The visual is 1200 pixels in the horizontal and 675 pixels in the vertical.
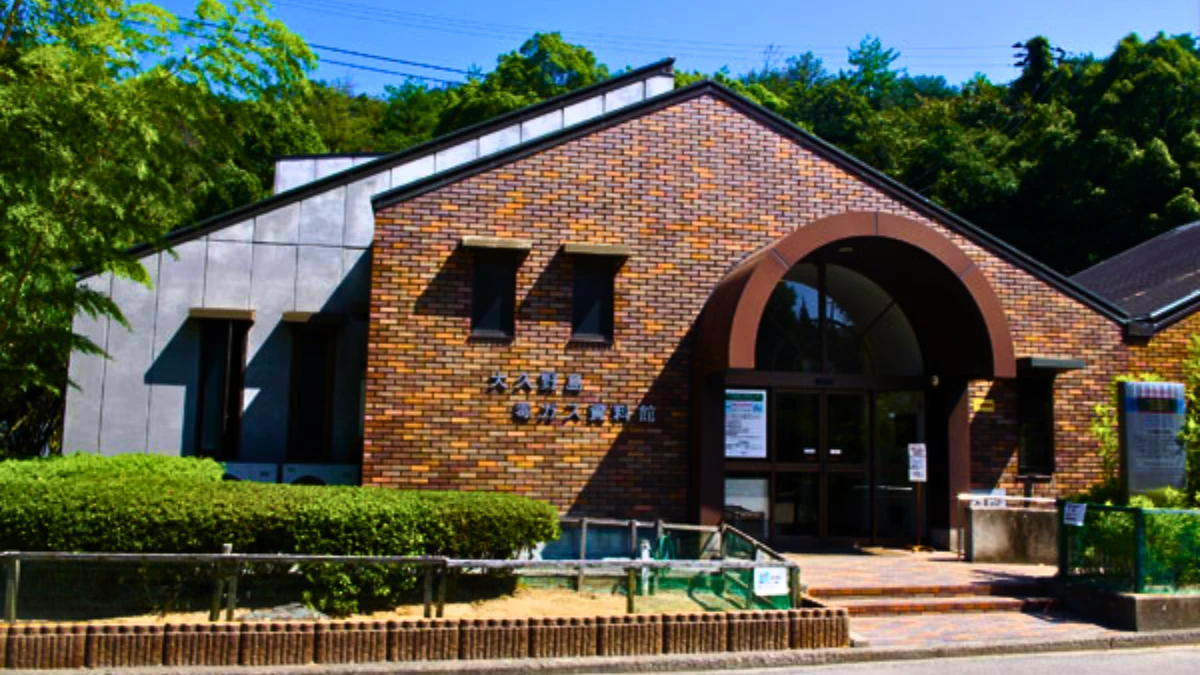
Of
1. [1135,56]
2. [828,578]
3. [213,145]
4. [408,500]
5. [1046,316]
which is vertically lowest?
[828,578]

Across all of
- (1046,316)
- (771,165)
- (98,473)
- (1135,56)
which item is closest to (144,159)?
(98,473)

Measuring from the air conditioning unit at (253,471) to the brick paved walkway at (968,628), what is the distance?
8.54 metres

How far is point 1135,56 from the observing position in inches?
1487

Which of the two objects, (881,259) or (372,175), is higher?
(372,175)

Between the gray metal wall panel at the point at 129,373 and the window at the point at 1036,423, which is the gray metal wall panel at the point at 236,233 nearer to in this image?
the gray metal wall panel at the point at 129,373

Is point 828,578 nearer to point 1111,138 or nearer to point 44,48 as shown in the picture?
point 44,48

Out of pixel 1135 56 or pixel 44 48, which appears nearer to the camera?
pixel 44 48

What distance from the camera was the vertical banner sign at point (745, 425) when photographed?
1488cm

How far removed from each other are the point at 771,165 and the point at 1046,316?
4.86 meters

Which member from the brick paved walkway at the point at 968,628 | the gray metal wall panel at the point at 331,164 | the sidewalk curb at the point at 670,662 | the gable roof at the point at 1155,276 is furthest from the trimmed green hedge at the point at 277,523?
the gray metal wall panel at the point at 331,164

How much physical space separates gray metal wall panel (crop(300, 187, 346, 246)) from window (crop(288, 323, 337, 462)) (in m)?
1.42

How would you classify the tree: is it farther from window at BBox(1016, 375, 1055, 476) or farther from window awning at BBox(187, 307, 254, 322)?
window at BBox(1016, 375, 1055, 476)

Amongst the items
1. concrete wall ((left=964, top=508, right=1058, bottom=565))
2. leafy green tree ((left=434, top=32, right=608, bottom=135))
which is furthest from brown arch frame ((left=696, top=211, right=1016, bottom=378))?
leafy green tree ((left=434, top=32, right=608, bottom=135))

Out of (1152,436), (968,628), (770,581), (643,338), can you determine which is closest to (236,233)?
(643,338)
